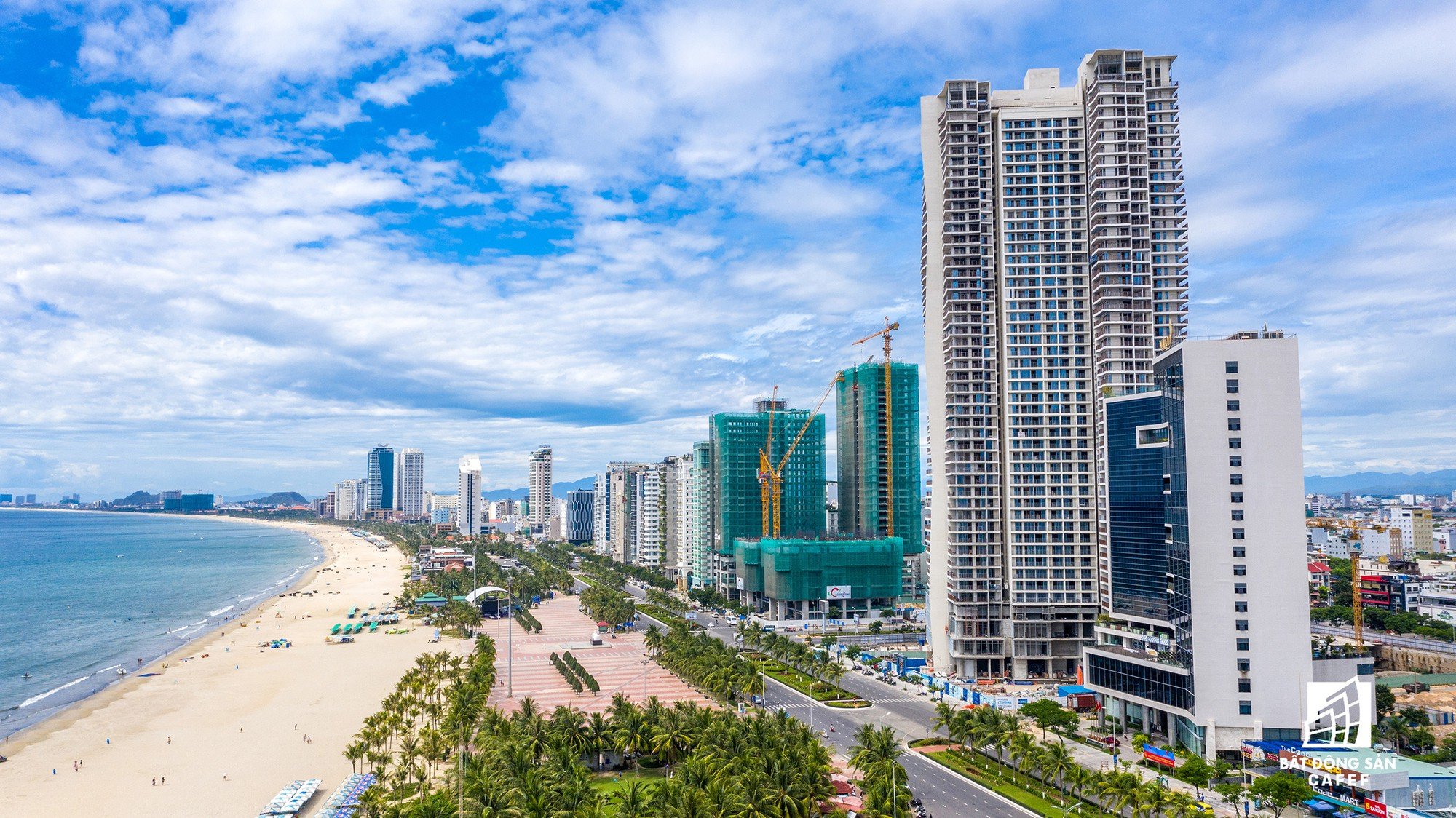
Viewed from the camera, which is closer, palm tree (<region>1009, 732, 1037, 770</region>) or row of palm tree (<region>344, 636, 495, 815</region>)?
row of palm tree (<region>344, 636, 495, 815</region>)

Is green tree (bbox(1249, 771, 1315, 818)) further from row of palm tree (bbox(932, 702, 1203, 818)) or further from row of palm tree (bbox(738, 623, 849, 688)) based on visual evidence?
row of palm tree (bbox(738, 623, 849, 688))

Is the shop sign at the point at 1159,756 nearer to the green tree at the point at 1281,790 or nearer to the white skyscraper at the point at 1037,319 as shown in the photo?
the green tree at the point at 1281,790

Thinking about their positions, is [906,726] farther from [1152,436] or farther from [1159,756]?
[1152,436]

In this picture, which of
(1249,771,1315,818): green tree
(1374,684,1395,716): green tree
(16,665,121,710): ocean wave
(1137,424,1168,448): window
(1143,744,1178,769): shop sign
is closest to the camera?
(1249,771,1315,818): green tree

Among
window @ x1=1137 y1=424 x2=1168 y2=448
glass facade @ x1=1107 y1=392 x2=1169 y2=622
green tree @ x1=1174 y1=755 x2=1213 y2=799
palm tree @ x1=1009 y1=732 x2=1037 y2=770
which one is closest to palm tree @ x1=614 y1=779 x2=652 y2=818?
palm tree @ x1=1009 y1=732 x2=1037 y2=770

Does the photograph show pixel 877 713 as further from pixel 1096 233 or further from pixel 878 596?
pixel 878 596

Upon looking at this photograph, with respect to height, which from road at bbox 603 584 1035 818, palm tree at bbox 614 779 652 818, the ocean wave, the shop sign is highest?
palm tree at bbox 614 779 652 818

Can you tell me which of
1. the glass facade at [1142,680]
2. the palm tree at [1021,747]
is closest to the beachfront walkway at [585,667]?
the palm tree at [1021,747]
